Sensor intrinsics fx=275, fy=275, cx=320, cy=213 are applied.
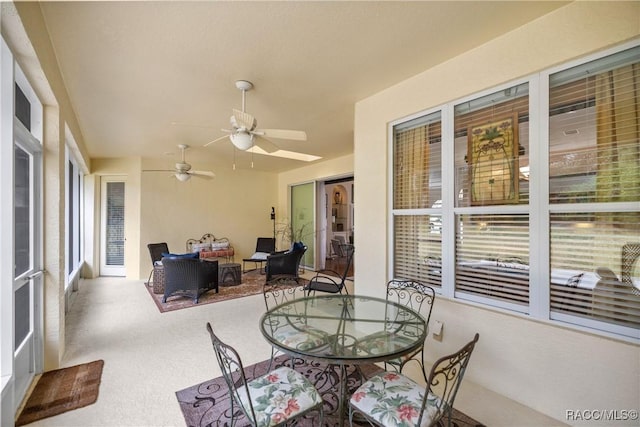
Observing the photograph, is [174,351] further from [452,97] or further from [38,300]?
[452,97]

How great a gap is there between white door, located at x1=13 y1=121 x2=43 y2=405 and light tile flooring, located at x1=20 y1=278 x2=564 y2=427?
0.41 m

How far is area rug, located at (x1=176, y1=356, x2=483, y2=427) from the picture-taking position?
1.83m

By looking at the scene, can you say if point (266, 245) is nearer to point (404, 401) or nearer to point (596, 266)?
point (404, 401)

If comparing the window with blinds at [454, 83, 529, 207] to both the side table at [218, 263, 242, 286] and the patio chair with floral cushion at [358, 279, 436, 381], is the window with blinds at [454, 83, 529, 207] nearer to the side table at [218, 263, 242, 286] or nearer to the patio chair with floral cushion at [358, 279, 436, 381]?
the patio chair with floral cushion at [358, 279, 436, 381]

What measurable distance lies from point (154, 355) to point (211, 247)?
4179 mm

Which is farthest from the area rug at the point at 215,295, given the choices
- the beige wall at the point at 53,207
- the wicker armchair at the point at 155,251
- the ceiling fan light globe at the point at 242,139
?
the ceiling fan light globe at the point at 242,139

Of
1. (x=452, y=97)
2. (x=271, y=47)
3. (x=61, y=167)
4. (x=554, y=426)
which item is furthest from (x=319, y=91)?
(x=554, y=426)

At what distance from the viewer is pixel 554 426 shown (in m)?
1.79

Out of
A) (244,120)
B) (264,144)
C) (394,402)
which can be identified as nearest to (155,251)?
(264,144)

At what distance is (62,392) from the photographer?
214cm

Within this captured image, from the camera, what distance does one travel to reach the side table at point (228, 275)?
5.57 meters

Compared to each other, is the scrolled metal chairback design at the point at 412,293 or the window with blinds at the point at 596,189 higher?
the window with blinds at the point at 596,189

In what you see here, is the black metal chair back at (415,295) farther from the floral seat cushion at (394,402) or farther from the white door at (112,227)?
the white door at (112,227)

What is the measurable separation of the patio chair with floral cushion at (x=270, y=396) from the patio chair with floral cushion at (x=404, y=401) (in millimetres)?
266
